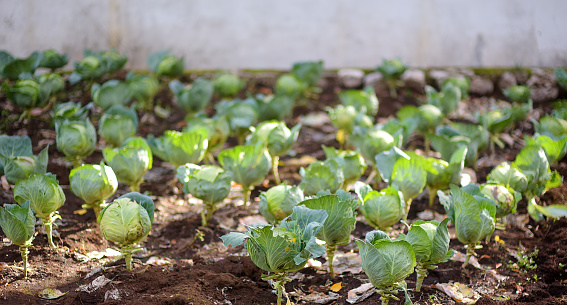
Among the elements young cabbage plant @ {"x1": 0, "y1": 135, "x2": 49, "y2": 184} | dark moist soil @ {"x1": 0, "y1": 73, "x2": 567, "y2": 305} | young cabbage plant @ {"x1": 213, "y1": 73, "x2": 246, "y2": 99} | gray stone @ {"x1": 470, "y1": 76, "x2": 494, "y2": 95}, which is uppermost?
young cabbage plant @ {"x1": 0, "y1": 135, "x2": 49, "y2": 184}

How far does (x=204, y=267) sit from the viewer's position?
2316 millimetres

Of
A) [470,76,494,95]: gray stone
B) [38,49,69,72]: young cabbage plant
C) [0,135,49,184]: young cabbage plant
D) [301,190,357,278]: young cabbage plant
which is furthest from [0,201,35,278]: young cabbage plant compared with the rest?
[470,76,494,95]: gray stone

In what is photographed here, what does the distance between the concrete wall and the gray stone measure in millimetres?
376

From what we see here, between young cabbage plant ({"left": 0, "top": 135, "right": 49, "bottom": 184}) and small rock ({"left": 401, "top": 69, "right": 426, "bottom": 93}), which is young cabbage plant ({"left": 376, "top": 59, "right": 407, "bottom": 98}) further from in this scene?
young cabbage plant ({"left": 0, "top": 135, "right": 49, "bottom": 184})

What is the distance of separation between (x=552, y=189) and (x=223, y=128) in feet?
6.49

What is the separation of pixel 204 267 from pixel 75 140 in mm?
1106

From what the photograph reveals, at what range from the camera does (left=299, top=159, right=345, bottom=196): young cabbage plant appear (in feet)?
8.56

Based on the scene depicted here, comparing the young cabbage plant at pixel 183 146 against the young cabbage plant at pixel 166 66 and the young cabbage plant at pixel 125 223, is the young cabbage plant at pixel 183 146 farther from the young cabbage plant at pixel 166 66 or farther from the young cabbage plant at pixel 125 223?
the young cabbage plant at pixel 166 66

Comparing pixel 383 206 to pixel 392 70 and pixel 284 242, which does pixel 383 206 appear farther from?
pixel 392 70

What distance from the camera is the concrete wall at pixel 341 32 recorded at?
17.4 ft

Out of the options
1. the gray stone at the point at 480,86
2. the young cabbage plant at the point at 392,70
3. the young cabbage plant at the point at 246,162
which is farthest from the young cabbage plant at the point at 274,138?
the gray stone at the point at 480,86

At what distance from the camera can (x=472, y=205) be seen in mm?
2191

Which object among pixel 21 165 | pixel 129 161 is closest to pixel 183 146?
pixel 129 161

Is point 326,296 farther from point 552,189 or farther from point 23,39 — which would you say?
point 23,39
